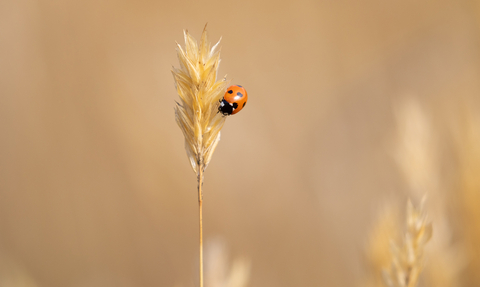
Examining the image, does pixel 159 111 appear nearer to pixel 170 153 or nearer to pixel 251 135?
pixel 170 153

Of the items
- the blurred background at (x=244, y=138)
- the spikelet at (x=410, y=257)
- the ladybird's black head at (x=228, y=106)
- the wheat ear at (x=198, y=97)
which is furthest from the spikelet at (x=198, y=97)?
the blurred background at (x=244, y=138)

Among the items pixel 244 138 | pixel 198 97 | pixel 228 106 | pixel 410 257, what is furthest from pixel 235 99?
pixel 244 138

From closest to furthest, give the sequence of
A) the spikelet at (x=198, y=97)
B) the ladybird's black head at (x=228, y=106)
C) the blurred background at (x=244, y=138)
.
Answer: the spikelet at (x=198, y=97) → the ladybird's black head at (x=228, y=106) → the blurred background at (x=244, y=138)

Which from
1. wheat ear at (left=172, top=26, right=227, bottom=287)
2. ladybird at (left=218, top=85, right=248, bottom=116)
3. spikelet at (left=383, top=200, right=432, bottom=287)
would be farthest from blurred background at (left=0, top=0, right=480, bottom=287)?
wheat ear at (left=172, top=26, right=227, bottom=287)

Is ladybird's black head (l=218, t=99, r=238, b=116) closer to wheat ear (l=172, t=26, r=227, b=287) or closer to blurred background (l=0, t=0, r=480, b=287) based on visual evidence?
wheat ear (l=172, t=26, r=227, b=287)

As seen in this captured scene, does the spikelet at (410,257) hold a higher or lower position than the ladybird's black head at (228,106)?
lower

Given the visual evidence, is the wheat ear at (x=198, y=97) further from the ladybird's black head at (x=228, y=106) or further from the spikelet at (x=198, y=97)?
the ladybird's black head at (x=228, y=106)

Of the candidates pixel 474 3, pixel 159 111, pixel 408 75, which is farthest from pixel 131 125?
pixel 474 3

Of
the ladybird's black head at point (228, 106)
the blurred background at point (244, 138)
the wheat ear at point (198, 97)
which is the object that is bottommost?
the blurred background at point (244, 138)
